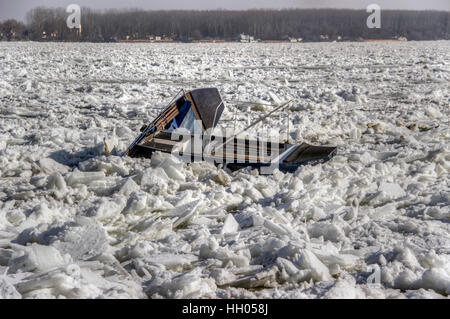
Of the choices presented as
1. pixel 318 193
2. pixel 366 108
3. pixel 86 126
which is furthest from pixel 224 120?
pixel 318 193

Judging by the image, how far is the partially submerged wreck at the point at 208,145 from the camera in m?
5.57

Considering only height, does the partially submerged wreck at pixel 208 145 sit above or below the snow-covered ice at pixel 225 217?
above

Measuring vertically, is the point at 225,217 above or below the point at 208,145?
below

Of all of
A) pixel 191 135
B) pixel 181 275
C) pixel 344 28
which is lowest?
pixel 181 275

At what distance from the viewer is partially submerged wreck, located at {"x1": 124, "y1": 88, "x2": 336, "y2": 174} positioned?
5.57 meters

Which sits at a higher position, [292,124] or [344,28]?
[344,28]

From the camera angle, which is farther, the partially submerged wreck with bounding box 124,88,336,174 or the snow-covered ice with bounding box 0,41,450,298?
the partially submerged wreck with bounding box 124,88,336,174

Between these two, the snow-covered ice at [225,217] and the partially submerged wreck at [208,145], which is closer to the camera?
the snow-covered ice at [225,217]

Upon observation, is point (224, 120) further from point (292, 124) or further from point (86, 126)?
point (86, 126)

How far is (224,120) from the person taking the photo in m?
9.16

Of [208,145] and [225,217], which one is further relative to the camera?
[208,145]

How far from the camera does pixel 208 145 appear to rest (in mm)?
5859

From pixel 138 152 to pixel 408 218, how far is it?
3.06 metres
